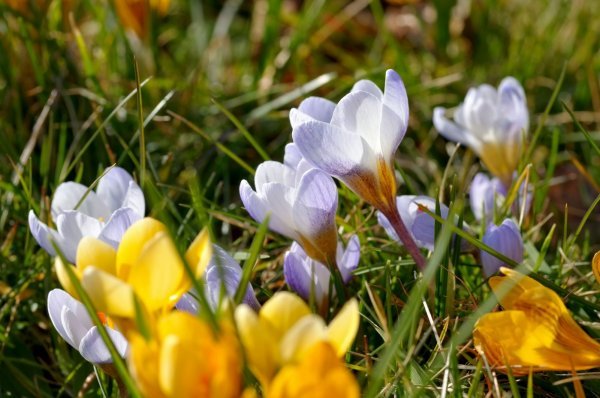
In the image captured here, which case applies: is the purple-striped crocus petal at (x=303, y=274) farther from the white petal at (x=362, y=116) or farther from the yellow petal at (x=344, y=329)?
the yellow petal at (x=344, y=329)

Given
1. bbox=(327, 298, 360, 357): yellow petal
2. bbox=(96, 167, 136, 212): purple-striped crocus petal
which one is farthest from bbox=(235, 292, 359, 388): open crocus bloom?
bbox=(96, 167, 136, 212): purple-striped crocus petal

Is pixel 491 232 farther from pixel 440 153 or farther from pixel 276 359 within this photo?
pixel 440 153

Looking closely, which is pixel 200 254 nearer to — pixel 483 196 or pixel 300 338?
pixel 300 338

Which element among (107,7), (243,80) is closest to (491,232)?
(243,80)

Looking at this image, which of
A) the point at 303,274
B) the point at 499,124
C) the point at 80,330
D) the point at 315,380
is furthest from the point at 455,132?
the point at 315,380

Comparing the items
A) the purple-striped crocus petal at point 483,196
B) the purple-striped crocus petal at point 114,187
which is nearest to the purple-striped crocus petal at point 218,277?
the purple-striped crocus petal at point 114,187

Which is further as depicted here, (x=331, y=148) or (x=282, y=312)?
(x=331, y=148)

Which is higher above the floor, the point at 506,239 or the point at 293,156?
the point at 293,156
